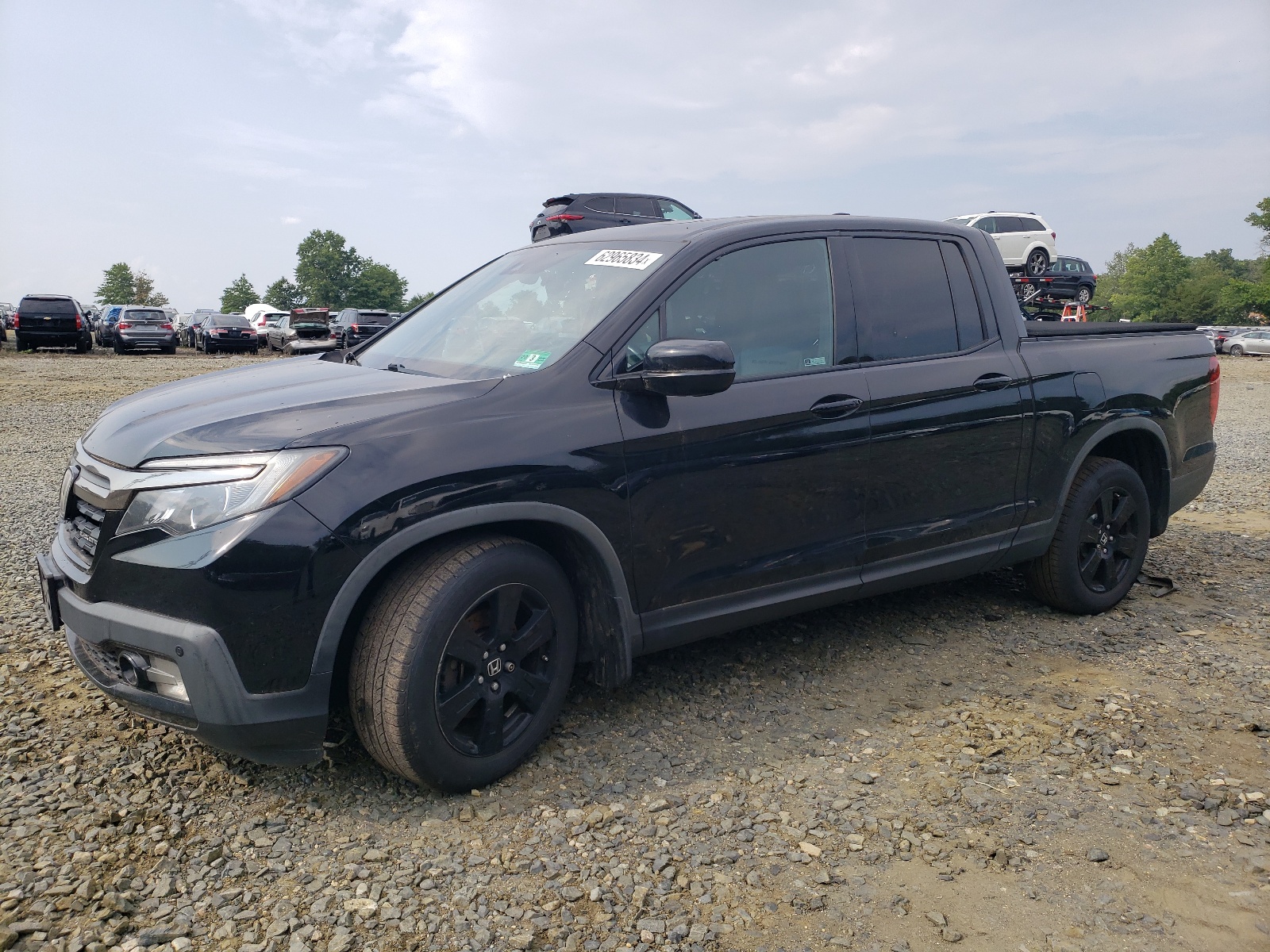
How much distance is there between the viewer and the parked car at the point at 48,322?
26422 mm

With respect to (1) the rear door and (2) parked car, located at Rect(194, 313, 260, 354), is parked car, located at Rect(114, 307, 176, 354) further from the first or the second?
(1) the rear door

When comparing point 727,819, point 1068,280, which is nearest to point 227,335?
point 1068,280

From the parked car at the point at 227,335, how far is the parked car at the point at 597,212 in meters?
18.8

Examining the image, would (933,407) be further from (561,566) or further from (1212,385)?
(1212,385)

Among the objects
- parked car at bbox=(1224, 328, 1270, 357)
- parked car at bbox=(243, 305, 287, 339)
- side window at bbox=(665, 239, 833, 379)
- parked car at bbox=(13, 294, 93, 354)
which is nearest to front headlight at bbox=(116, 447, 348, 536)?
side window at bbox=(665, 239, 833, 379)

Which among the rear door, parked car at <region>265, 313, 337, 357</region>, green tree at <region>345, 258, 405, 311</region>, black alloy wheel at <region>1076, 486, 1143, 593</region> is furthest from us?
green tree at <region>345, 258, 405, 311</region>

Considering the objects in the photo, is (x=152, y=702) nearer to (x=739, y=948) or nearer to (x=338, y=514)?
(x=338, y=514)

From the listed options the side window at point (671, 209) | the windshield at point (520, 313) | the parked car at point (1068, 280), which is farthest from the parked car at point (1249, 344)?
the windshield at point (520, 313)

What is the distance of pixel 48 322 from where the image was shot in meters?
26.6

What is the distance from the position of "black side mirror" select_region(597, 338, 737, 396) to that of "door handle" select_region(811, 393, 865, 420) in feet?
1.84

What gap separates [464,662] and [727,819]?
924 mm

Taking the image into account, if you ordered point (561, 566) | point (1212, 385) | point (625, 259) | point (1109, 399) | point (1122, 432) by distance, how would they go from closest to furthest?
point (561, 566)
point (625, 259)
point (1109, 399)
point (1122, 432)
point (1212, 385)

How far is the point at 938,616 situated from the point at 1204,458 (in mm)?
1804

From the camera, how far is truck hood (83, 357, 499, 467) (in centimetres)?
277
